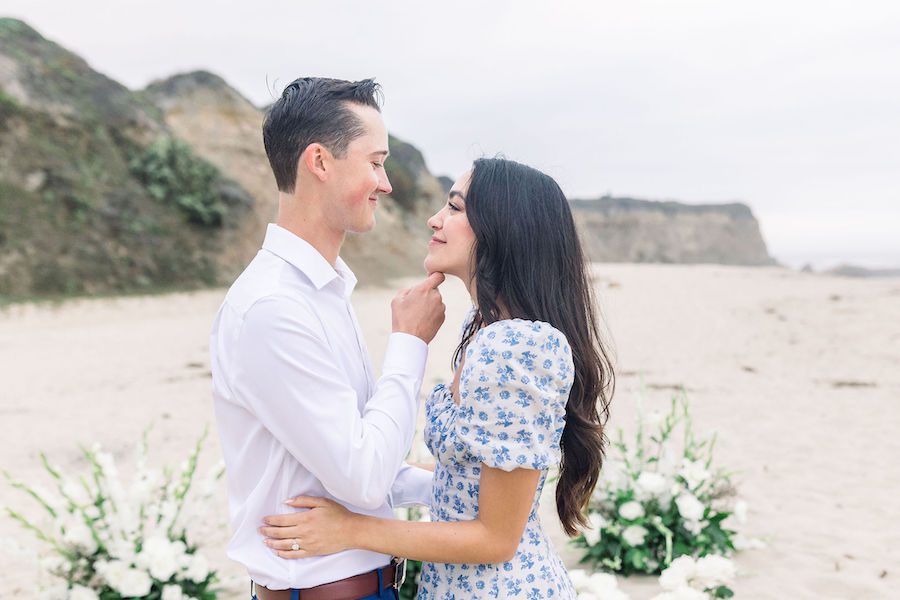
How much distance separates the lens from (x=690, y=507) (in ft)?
14.6

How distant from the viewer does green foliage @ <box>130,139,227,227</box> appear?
2198cm

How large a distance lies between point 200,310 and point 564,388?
18157 mm

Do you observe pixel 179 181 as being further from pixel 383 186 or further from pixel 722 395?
pixel 383 186

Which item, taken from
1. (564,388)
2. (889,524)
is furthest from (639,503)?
(564,388)

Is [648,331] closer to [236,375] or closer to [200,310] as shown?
[200,310]

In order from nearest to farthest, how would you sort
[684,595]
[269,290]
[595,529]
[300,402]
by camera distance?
[300,402] < [269,290] < [684,595] < [595,529]

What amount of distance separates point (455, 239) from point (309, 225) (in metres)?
0.41

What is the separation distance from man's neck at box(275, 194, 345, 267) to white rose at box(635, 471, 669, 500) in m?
3.09

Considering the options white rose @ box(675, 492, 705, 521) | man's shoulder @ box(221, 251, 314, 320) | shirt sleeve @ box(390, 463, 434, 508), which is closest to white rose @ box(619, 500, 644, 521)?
white rose @ box(675, 492, 705, 521)

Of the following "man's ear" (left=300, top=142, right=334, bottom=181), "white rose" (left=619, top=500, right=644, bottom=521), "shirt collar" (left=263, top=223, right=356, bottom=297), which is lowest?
"white rose" (left=619, top=500, right=644, bottom=521)

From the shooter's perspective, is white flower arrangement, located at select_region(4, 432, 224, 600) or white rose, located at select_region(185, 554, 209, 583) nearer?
Result: white flower arrangement, located at select_region(4, 432, 224, 600)

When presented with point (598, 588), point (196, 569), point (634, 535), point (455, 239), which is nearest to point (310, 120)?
point (455, 239)

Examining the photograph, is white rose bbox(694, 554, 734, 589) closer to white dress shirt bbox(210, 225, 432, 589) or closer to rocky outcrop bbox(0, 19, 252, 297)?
white dress shirt bbox(210, 225, 432, 589)

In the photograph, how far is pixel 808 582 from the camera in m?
4.64
